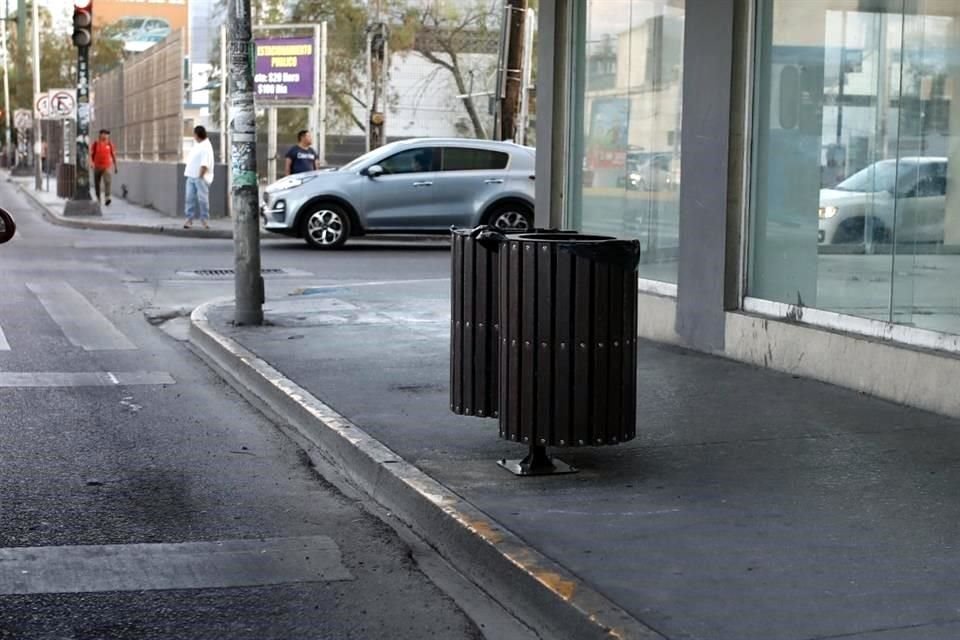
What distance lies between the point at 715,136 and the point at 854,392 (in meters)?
2.59

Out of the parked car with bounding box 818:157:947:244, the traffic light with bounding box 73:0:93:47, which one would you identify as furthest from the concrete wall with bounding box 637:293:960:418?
the traffic light with bounding box 73:0:93:47

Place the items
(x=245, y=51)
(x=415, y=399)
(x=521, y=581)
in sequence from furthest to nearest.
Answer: (x=245, y=51), (x=415, y=399), (x=521, y=581)

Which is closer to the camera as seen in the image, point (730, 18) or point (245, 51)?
point (730, 18)

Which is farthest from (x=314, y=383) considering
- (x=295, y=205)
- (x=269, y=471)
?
(x=295, y=205)

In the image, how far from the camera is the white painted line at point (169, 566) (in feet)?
18.0

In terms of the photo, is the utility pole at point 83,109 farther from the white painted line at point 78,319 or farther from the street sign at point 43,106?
the white painted line at point 78,319

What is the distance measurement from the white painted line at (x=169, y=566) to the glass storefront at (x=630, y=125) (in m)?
6.39

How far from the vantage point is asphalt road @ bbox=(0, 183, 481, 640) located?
16.9 feet

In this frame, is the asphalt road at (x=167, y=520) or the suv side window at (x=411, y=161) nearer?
the asphalt road at (x=167, y=520)

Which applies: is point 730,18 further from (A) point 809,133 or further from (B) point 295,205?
(B) point 295,205

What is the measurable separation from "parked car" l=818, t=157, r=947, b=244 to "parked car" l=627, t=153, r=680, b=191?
6.76ft

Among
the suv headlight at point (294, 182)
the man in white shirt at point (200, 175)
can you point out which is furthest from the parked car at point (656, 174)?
the man in white shirt at point (200, 175)

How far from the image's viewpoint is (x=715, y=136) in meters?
10.9

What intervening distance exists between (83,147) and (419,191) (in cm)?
968
